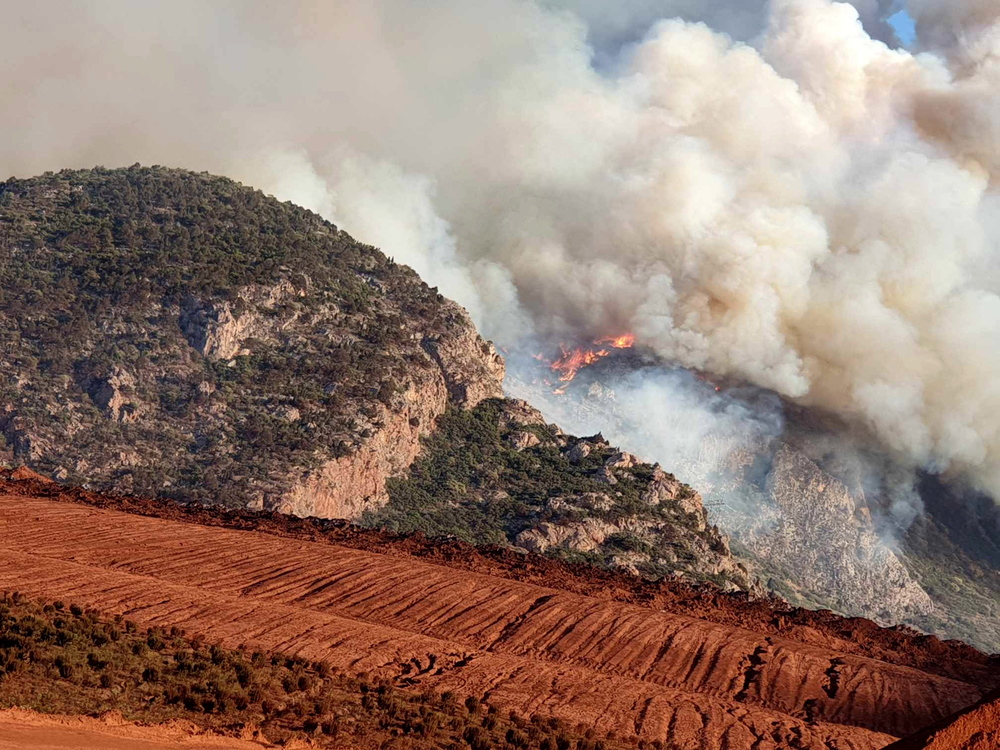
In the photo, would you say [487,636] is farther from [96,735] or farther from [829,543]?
[829,543]

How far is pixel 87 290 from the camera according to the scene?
107000mm

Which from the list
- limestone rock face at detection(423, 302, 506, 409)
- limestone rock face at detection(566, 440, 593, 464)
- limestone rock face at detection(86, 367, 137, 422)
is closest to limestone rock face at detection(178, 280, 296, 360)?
limestone rock face at detection(86, 367, 137, 422)

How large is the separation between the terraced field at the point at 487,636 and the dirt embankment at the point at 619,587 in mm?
2074

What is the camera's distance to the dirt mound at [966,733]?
2434 cm

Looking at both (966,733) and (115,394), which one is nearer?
(966,733)

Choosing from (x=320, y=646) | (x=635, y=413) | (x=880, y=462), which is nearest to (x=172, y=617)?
(x=320, y=646)

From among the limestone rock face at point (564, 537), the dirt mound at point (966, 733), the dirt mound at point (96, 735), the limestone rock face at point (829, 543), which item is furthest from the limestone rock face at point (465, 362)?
the dirt mound at point (966, 733)

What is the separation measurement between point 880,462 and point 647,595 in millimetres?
93633

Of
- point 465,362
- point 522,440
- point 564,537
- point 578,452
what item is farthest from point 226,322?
point 564,537

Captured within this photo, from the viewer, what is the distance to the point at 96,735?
27016mm

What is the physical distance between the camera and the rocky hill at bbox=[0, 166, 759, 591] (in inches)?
3602

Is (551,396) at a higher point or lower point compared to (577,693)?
higher

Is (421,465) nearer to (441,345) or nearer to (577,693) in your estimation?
(441,345)

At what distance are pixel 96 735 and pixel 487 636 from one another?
22722 mm
